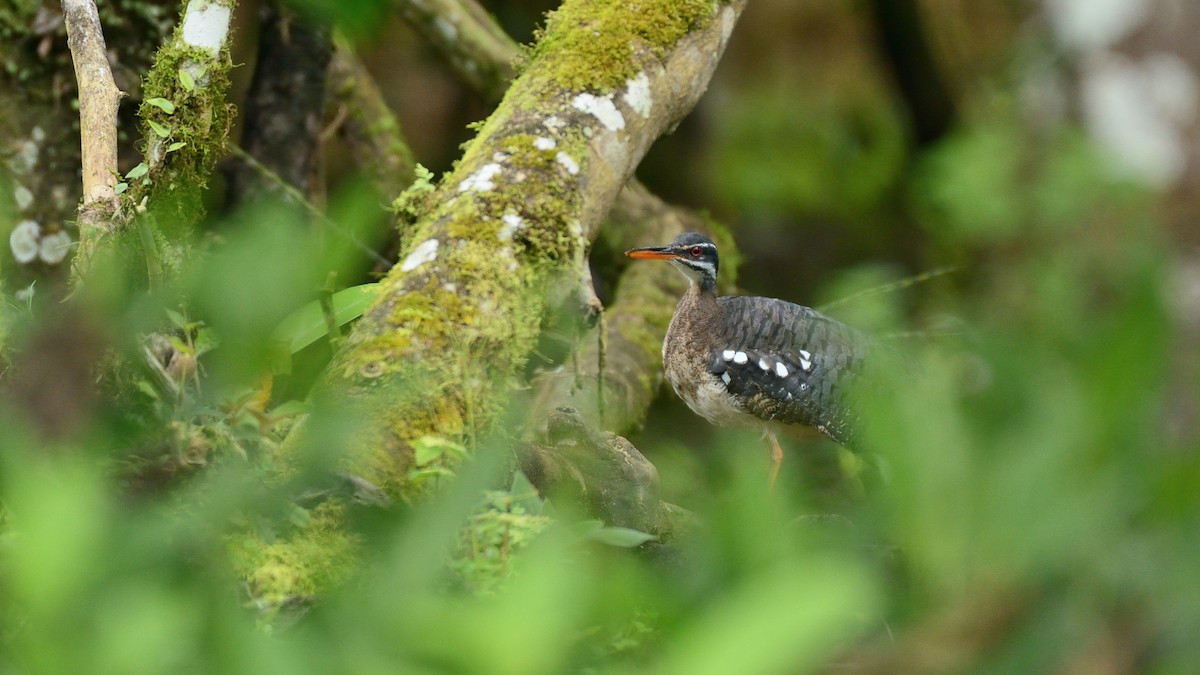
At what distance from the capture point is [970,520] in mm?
716

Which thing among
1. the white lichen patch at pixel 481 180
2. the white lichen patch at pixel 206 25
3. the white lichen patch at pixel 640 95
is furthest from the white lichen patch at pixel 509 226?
the white lichen patch at pixel 206 25

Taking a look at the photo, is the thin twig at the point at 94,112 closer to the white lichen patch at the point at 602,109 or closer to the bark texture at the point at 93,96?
the bark texture at the point at 93,96

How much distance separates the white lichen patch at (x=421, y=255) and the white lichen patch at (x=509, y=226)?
6.8 inches

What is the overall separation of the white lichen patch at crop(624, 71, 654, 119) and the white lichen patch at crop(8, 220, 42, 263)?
6.79 feet

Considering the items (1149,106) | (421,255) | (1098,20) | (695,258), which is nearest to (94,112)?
(421,255)

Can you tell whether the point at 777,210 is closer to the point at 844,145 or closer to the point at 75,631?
the point at 844,145

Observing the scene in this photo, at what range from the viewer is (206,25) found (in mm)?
2844

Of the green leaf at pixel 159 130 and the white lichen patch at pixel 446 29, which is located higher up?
the green leaf at pixel 159 130

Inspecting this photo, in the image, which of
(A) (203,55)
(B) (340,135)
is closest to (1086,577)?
(A) (203,55)

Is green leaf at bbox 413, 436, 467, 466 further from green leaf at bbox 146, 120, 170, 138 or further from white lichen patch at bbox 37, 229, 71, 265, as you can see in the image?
white lichen patch at bbox 37, 229, 71, 265

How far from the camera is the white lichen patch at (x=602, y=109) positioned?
11.6 ft

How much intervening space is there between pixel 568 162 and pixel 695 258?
1.33 metres

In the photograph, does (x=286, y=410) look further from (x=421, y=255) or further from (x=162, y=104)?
(x=421, y=255)

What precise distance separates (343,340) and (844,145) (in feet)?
19.6
